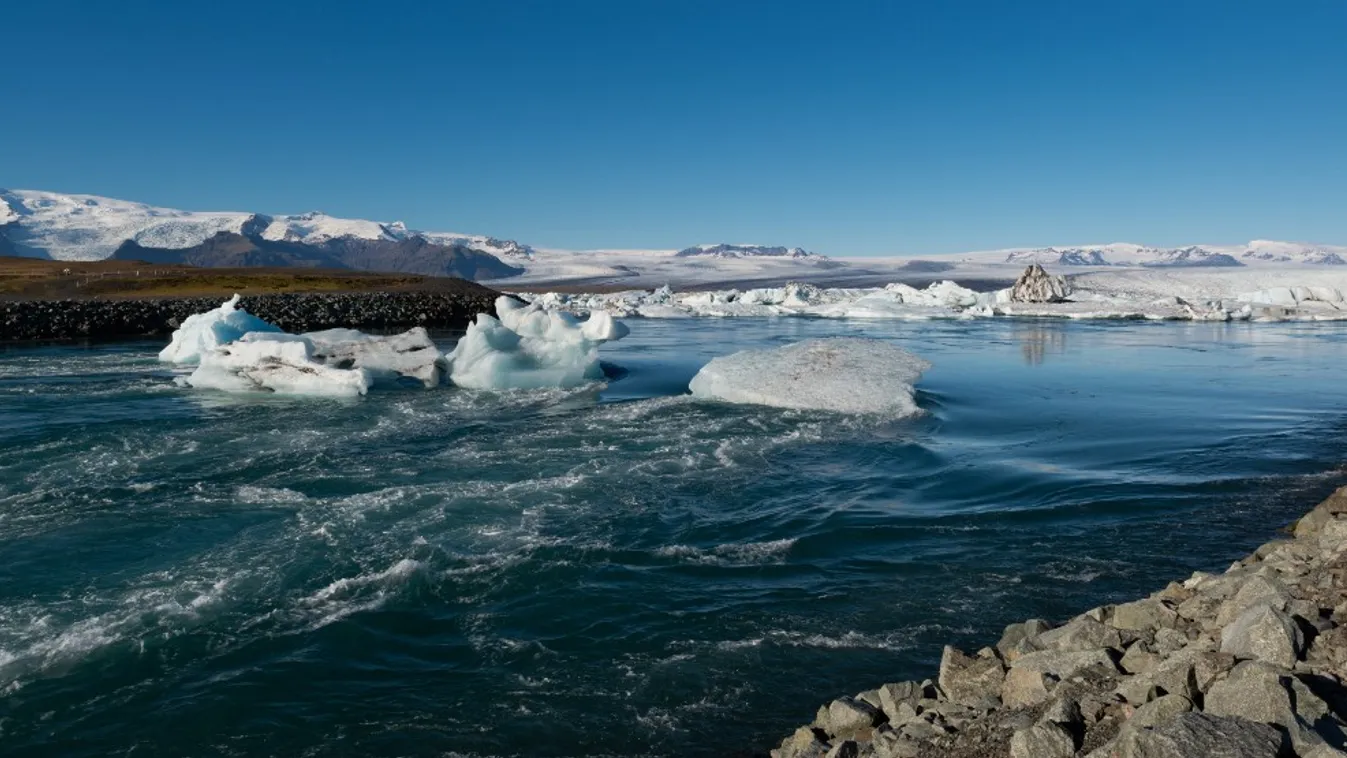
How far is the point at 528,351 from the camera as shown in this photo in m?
18.7

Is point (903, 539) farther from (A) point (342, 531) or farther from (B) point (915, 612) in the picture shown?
(A) point (342, 531)

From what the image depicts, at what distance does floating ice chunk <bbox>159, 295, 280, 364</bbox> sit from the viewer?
70.8 ft

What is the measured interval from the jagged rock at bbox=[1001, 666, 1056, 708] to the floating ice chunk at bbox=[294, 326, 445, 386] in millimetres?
14827

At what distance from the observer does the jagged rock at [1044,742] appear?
3582 mm

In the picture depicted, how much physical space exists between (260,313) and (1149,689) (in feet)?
129

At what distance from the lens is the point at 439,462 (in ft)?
36.7

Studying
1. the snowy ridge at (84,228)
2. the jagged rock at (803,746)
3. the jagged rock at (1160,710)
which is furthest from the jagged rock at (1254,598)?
the snowy ridge at (84,228)

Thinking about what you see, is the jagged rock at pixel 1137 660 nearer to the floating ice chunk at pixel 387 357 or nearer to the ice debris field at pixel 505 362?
the ice debris field at pixel 505 362

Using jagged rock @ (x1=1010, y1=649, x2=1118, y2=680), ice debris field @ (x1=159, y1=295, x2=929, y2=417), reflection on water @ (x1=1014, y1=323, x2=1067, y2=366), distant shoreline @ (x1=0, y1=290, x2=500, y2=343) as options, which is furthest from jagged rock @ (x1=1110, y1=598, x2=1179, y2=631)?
distant shoreline @ (x1=0, y1=290, x2=500, y2=343)

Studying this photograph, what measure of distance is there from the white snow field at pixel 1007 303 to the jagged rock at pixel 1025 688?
3297 cm

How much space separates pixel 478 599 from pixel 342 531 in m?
2.21

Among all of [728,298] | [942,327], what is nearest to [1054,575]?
[942,327]

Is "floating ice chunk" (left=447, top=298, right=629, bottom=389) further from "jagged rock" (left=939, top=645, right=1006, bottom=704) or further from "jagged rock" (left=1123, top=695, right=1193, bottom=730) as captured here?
"jagged rock" (left=1123, top=695, right=1193, bottom=730)

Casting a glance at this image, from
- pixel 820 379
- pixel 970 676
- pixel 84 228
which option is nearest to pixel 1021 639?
pixel 970 676
